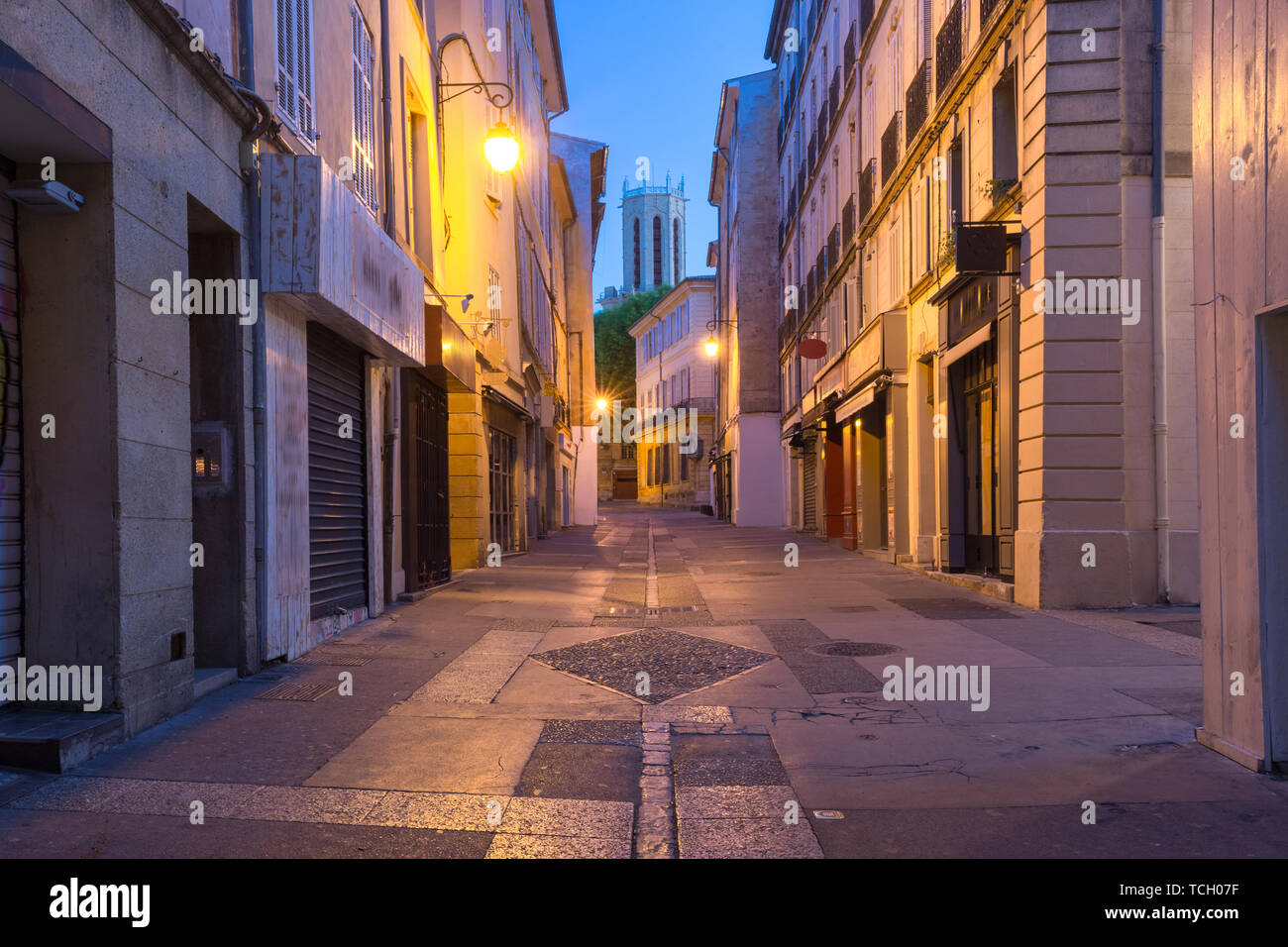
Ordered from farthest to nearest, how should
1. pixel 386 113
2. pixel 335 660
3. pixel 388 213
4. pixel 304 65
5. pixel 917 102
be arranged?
pixel 917 102, pixel 386 113, pixel 388 213, pixel 304 65, pixel 335 660

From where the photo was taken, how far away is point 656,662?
7.93m

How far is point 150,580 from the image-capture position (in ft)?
18.1

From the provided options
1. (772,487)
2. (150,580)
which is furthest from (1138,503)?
(772,487)

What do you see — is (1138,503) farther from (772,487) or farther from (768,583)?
(772,487)

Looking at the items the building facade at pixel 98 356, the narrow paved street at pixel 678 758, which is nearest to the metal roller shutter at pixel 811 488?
the narrow paved street at pixel 678 758

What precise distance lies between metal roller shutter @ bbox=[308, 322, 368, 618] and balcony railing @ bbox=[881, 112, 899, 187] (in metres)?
11.3

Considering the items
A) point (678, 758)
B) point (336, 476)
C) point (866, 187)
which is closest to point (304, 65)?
point (336, 476)

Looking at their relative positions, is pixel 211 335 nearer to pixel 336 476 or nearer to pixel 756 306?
pixel 336 476

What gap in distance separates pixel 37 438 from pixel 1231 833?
18.6ft

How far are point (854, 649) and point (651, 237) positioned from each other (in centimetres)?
12607

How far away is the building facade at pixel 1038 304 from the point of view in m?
10.4

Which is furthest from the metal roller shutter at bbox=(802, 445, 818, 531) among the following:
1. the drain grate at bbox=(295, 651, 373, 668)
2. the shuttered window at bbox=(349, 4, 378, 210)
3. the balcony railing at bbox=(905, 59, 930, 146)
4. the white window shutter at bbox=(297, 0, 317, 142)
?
the drain grate at bbox=(295, 651, 373, 668)

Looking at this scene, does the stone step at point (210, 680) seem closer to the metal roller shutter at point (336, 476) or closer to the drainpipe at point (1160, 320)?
the metal roller shutter at point (336, 476)

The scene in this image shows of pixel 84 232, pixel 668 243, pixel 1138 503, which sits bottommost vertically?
pixel 1138 503
